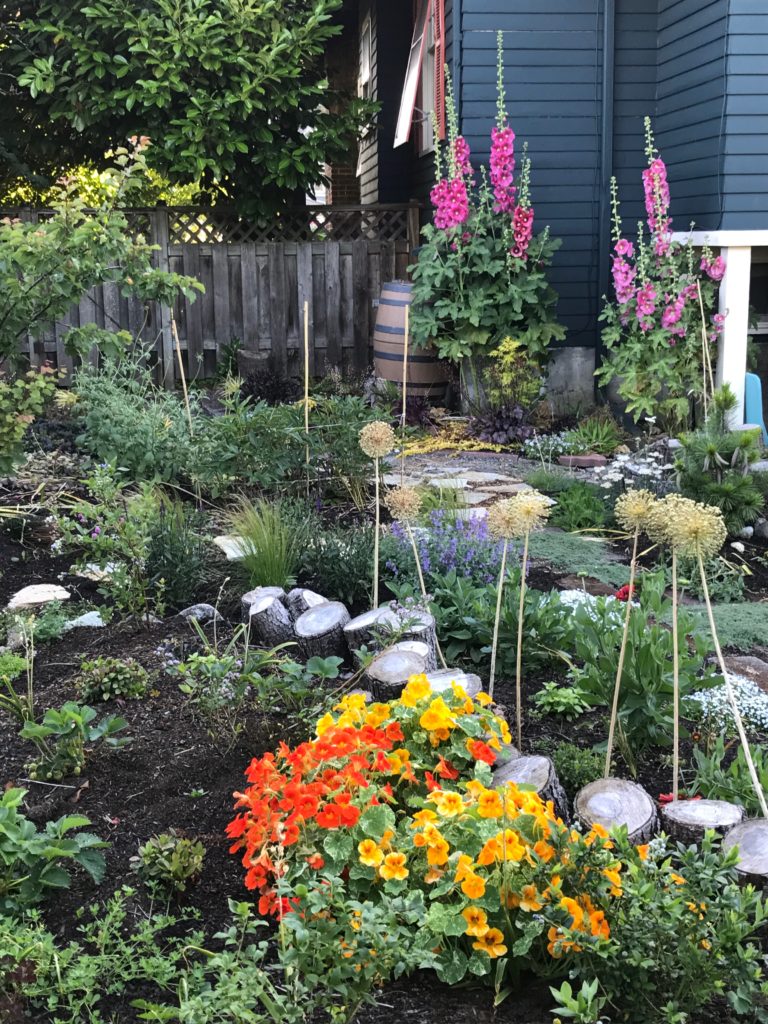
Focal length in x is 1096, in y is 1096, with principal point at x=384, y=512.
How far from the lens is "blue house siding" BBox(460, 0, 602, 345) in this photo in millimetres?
7879

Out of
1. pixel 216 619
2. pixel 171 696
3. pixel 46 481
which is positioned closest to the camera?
pixel 171 696

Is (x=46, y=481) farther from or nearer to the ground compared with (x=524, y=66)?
nearer to the ground

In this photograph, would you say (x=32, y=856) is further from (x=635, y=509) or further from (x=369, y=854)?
(x=635, y=509)

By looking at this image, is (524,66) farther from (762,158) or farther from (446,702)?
(446,702)

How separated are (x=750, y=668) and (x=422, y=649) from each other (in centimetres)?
119

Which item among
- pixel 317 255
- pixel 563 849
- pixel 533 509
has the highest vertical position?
pixel 317 255

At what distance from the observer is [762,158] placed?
6652mm

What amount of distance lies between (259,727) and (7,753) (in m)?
0.63

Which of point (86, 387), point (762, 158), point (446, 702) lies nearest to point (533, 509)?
point (446, 702)

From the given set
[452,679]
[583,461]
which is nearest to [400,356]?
[583,461]

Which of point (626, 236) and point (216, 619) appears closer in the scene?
point (216, 619)

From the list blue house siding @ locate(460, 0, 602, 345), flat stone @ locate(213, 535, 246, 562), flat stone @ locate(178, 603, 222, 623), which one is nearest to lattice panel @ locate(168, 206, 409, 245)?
blue house siding @ locate(460, 0, 602, 345)

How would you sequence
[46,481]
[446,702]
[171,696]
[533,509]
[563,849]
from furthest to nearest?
1. [46,481]
2. [171,696]
3. [533,509]
4. [446,702]
5. [563,849]

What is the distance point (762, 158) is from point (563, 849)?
5827mm
